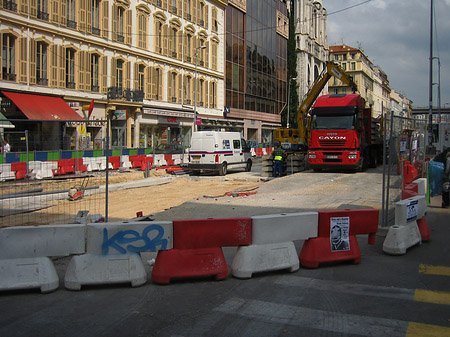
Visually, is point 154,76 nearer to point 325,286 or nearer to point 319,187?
point 319,187

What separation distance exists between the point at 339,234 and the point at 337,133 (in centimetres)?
1456

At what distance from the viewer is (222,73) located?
52.6 meters

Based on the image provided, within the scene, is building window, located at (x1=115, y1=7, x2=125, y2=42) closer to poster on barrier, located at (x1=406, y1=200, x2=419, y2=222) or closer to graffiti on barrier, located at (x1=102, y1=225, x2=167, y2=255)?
poster on barrier, located at (x1=406, y1=200, x2=419, y2=222)

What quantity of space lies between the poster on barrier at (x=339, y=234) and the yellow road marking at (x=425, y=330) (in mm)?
2502

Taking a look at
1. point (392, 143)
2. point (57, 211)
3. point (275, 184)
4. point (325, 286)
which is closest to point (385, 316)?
point (325, 286)

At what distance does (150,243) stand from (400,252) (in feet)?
14.5

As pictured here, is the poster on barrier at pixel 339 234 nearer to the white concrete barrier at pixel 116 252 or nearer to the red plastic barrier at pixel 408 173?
the white concrete barrier at pixel 116 252

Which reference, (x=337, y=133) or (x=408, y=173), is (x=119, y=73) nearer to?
(x=337, y=133)

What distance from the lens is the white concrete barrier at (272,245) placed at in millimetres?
6676

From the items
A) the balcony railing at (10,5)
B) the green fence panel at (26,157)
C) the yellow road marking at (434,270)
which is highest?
the balcony railing at (10,5)

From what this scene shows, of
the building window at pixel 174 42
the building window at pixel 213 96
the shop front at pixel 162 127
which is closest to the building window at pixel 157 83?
the shop front at pixel 162 127

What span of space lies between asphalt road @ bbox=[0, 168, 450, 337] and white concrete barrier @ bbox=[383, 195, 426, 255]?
0.17 m

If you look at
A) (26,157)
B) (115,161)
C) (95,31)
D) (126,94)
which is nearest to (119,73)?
(126,94)

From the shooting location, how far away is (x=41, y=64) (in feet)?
101
